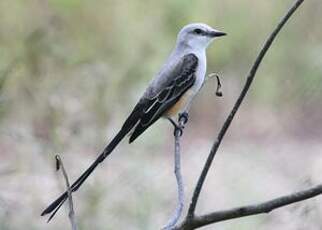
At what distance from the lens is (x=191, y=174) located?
5.16 metres

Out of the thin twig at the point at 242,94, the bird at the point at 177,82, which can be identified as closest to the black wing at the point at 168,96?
the bird at the point at 177,82

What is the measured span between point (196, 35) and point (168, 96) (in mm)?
241

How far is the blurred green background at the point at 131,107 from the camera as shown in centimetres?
348

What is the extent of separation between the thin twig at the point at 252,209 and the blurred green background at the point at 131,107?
83 cm

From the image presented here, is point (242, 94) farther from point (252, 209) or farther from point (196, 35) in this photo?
point (196, 35)

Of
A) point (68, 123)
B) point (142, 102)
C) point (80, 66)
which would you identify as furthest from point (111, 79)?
point (142, 102)

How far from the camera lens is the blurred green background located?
137 inches

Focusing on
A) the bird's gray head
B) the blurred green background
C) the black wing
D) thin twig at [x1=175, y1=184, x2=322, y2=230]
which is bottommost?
the blurred green background

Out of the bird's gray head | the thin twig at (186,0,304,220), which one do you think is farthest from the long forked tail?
the bird's gray head

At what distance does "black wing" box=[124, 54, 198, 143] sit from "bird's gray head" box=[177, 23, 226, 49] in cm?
4

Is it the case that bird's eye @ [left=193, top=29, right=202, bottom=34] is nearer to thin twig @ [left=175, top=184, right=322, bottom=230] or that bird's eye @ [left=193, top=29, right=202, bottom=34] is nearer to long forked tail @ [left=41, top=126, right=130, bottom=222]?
long forked tail @ [left=41, top=126, right=130, bottom=222]

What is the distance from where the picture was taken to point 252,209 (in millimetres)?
1089

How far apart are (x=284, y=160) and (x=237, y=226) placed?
1.70 meters

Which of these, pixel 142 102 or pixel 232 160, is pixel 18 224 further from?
pixel 232 160
